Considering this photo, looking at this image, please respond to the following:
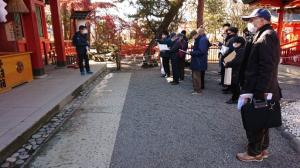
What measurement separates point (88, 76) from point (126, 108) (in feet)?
12.3

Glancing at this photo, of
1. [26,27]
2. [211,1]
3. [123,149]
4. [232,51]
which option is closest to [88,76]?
[26,27]

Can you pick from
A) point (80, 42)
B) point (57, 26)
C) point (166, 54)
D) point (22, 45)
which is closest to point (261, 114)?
point (166, 54)

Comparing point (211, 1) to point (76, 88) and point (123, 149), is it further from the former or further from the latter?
point (123, 149)

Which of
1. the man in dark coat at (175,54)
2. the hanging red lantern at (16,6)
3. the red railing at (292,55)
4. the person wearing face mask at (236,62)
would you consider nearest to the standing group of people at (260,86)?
the person wearing face mask at (236,62)

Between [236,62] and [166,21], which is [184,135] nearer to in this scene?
[236,62]

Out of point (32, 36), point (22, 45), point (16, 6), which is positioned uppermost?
point (16, 6)

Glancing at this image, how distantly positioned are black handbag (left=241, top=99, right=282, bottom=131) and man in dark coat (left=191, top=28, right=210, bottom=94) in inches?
142

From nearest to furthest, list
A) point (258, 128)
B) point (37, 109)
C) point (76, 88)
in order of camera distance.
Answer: point (258, 128) → point (37, 109) → point (76, 88)

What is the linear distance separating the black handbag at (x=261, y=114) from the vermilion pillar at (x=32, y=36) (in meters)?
7.55

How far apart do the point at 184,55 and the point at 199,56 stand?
1.66 m

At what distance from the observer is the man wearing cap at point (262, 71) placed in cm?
310

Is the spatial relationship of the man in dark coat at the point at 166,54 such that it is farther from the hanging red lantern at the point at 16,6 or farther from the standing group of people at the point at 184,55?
the hanging red lantern at the point at 16,6

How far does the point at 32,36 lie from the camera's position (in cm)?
880

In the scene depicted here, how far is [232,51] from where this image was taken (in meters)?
6.42
